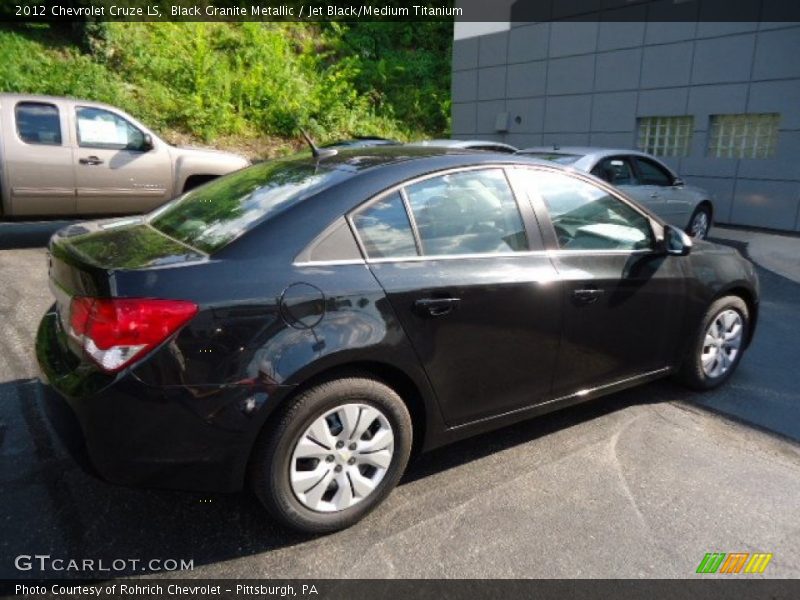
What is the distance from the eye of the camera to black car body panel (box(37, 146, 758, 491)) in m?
2.25

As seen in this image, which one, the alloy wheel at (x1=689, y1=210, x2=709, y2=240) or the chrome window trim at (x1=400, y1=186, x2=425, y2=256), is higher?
the chrome window trim at (x1=400, y1=186, x2=425, y2=256)

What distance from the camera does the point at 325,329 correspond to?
95.8 inches

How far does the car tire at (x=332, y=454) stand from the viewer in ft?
7.94

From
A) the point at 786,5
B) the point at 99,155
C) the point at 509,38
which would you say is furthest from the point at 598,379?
the point at 509,38

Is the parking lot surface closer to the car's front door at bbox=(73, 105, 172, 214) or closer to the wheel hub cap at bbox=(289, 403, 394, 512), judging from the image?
the wheel hub cap at bbox=(289, 403, 394, 512)

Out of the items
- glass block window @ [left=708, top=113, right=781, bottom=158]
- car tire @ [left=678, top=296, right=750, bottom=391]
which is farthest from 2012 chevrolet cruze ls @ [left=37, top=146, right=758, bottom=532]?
glass block window @ [left=708, top=113, right=781, bottom=158]

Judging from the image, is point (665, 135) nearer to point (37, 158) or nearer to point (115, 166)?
point (115, 166)

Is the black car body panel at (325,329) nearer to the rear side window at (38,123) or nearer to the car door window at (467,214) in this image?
the car door window at (467,214)

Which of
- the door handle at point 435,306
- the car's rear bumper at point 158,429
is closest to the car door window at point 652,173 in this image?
the door handle at point 435,306

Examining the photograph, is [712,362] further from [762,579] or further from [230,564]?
[230,564]

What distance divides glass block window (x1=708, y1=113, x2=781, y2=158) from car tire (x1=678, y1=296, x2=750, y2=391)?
8.06 m

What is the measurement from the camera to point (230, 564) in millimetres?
2430

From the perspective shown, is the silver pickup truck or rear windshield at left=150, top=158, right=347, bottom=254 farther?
the silver pickup truck

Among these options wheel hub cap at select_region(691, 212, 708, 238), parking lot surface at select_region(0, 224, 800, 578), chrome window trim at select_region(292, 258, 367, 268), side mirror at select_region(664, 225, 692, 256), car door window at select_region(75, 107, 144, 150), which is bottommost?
parking lot surface at select_region(0, 224, 800, 578)
